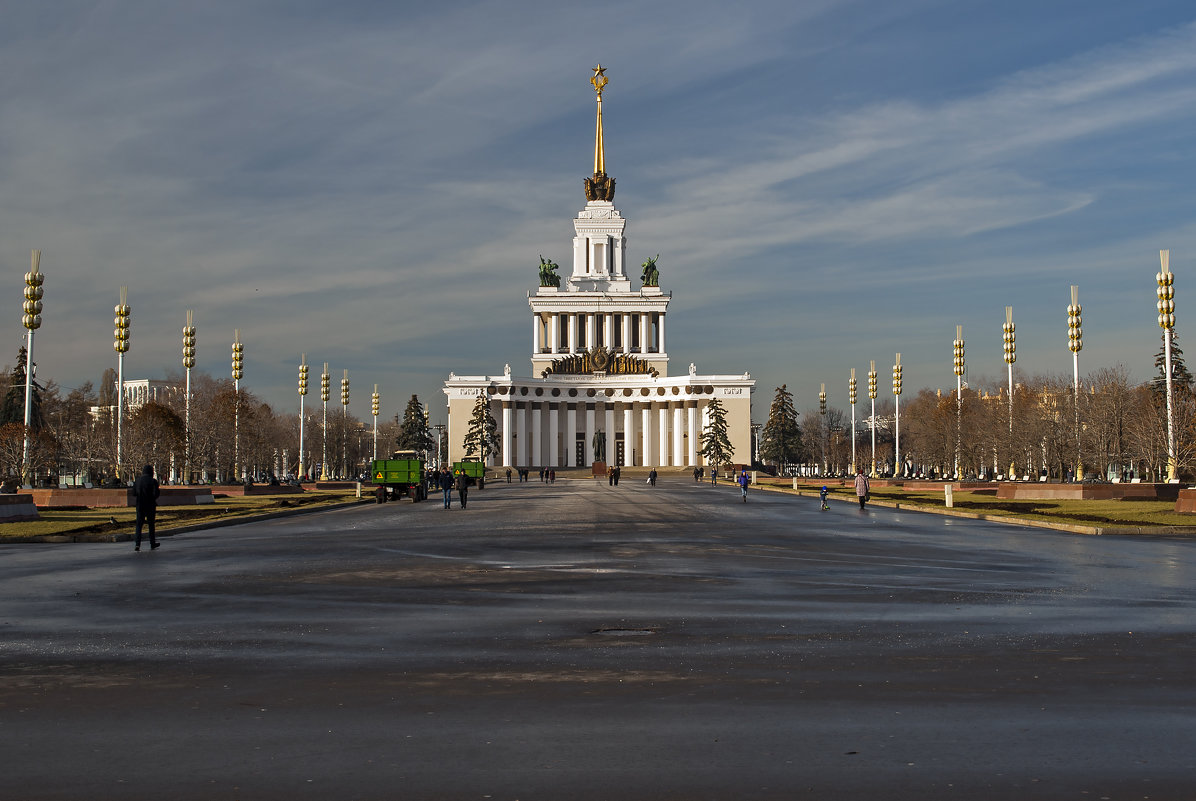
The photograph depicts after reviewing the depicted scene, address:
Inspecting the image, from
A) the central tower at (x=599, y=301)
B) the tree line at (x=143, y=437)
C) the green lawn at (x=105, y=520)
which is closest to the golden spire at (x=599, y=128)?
the central tower at (x=599, y=301)

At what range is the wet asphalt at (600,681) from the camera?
22.0 ft

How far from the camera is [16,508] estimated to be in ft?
115

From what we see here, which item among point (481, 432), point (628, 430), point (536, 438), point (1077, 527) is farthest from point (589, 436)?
point (1077, 527)

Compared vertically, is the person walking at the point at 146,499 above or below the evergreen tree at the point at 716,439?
below

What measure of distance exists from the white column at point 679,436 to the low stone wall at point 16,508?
119739 millimetres

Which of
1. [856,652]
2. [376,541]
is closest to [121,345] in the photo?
[376,541]

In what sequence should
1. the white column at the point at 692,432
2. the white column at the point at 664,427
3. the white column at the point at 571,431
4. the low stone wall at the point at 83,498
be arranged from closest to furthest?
the low stone wall at the point at 83,498
the white column at the point at 692,432
the white column at the point at 664,427
the white column at the point at 571,431

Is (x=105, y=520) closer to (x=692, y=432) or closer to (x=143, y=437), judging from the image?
(x=143, y=437)

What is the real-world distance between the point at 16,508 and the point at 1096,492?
127ft

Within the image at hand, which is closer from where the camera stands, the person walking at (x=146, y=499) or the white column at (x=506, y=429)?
the person walking at (x=146, y=499)

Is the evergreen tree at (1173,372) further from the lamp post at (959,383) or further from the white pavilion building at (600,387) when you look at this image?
the white pavilion building at (600,387)

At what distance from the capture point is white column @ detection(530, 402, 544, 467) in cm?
15438

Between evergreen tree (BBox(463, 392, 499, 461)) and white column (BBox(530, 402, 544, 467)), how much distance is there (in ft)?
30.0

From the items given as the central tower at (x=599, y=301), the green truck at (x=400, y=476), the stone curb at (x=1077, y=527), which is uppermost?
the central tower at (x=599, y=301)
